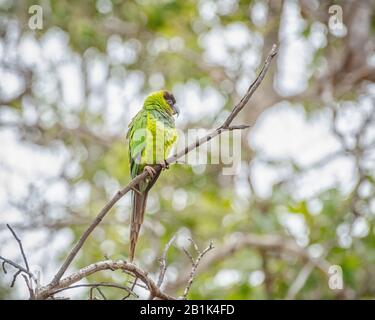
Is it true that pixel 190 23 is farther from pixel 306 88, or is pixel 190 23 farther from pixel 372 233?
pixel 372 233

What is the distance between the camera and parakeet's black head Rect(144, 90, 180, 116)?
150 inches

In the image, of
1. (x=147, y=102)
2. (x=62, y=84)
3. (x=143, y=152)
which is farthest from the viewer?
(x=62, y=84)

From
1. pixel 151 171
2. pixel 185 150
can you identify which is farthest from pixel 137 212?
pixel 185 150

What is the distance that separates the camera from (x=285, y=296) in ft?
18.5

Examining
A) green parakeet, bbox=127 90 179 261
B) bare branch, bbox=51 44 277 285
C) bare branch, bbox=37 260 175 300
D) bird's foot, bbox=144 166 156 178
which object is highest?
green parakeet, bbox=127 90 179 261

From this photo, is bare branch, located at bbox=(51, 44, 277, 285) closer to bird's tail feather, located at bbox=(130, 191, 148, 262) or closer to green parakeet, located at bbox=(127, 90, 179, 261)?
bird's tail feather, located at bbox=(130, 191, 148, 262)

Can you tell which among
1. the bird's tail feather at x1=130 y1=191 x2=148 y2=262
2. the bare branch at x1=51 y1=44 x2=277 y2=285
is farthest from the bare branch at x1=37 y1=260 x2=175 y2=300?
the bird's tail feather at x1=130 y1=191 x2=148 y2=262

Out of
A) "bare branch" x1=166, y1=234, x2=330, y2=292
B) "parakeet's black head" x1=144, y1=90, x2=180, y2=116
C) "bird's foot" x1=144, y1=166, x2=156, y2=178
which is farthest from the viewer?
"bare branch" x1=166, y1=234, x2=330, y2=292

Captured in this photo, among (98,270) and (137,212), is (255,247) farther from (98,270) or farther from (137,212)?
(98,270)

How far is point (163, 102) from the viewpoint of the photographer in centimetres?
387

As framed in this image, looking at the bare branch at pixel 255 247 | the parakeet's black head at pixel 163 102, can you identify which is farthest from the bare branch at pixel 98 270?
the bare branch at pixel 255 247

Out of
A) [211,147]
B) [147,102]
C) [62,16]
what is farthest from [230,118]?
[62,16]

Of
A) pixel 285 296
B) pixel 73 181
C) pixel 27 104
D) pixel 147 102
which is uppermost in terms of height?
pixel 27 104

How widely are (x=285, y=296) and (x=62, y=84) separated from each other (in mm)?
3705
